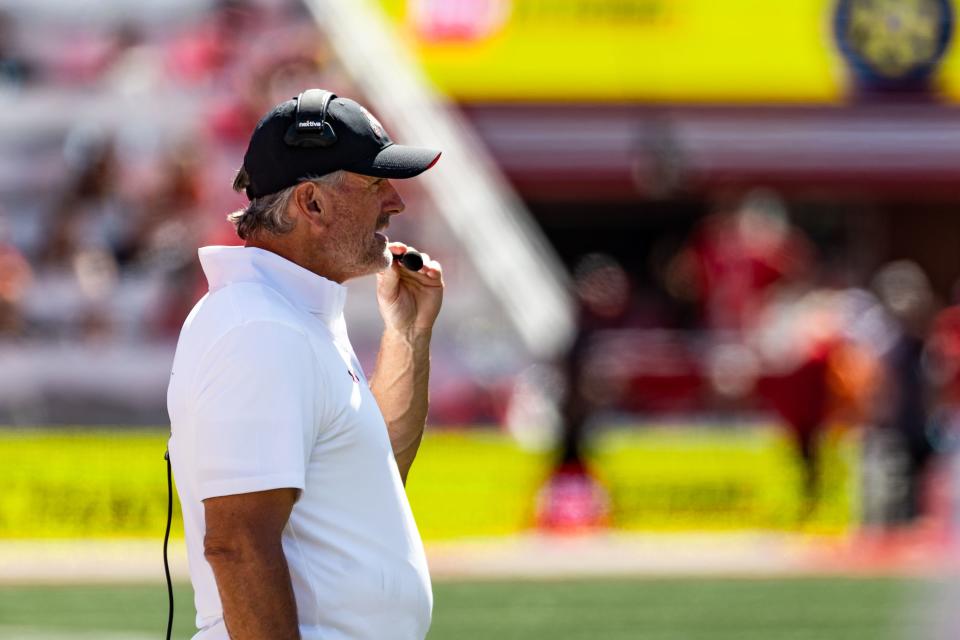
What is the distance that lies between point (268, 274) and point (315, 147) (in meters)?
0.21

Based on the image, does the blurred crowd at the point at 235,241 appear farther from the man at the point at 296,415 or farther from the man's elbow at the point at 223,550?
the man's elbow at the point at 223,550

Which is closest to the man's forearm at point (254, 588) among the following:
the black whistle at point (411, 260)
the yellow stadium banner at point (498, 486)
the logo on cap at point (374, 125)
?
the logo on cap at point (374, 125)

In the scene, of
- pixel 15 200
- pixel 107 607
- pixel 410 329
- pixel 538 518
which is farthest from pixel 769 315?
pixel 410 329

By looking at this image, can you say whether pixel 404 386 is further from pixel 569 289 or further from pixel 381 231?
pixel 569 289

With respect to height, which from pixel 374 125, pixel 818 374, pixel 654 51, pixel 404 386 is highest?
pixel 654 51

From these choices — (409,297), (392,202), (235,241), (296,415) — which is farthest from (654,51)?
(296,415)

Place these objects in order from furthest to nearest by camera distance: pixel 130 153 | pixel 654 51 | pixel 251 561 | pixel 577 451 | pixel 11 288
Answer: pixel 654 51 < pixel 130 153 < pixel 11 288 < pixel 577 451 < pixel 251 561

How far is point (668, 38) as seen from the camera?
781 inches

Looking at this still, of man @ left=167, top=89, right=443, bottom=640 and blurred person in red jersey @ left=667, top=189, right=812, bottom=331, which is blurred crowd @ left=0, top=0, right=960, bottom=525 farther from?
man @ left=167, top=89, right=443, bottom=640

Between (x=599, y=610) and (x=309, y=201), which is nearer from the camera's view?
(x=309, y=201)

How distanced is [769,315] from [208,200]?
4.75m

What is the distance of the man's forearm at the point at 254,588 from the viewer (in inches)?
108

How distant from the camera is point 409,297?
3539mm

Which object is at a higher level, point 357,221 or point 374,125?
point 374,125
